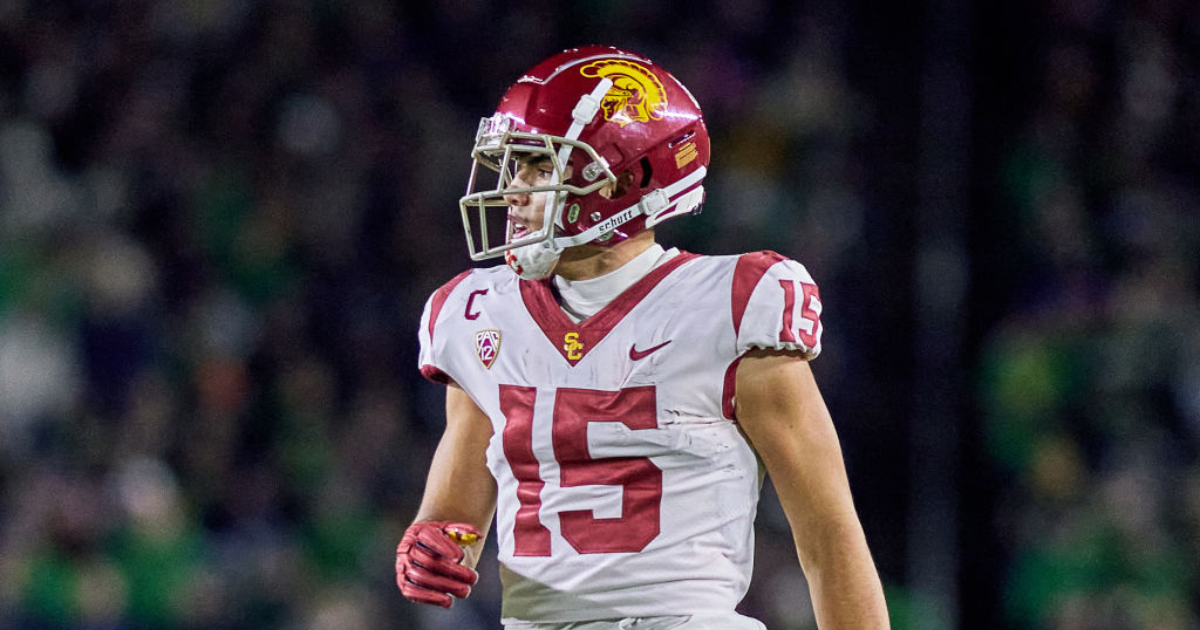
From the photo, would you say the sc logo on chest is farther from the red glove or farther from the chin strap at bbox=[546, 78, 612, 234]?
the red glove

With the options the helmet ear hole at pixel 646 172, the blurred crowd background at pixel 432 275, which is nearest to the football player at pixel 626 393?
the helmet ear hole at pixel 646 172

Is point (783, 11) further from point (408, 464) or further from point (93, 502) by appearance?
point (93, 502)

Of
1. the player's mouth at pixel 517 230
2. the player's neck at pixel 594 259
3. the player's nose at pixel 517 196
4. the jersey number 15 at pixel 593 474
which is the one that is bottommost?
the jersey number 15 at pixel 593 474

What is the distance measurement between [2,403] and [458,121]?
188 cm

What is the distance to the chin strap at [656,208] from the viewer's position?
2107 millimetres

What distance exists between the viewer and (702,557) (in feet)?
6.48

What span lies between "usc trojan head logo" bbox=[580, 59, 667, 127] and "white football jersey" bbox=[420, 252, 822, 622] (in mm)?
241

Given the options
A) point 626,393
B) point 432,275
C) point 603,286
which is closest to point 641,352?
point 626,393

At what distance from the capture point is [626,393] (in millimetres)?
2006

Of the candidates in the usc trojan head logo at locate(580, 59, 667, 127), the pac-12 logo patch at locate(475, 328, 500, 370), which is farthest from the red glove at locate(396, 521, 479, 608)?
the usc trojan head logo at locate(580, 59, 667, 127)

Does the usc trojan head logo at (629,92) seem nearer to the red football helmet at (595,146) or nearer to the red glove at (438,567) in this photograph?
the red football helmet at (595,146)

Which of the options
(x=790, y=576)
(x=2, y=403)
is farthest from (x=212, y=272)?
(x=790, y=576)

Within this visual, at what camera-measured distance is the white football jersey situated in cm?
197

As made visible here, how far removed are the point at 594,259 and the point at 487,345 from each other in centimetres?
20
